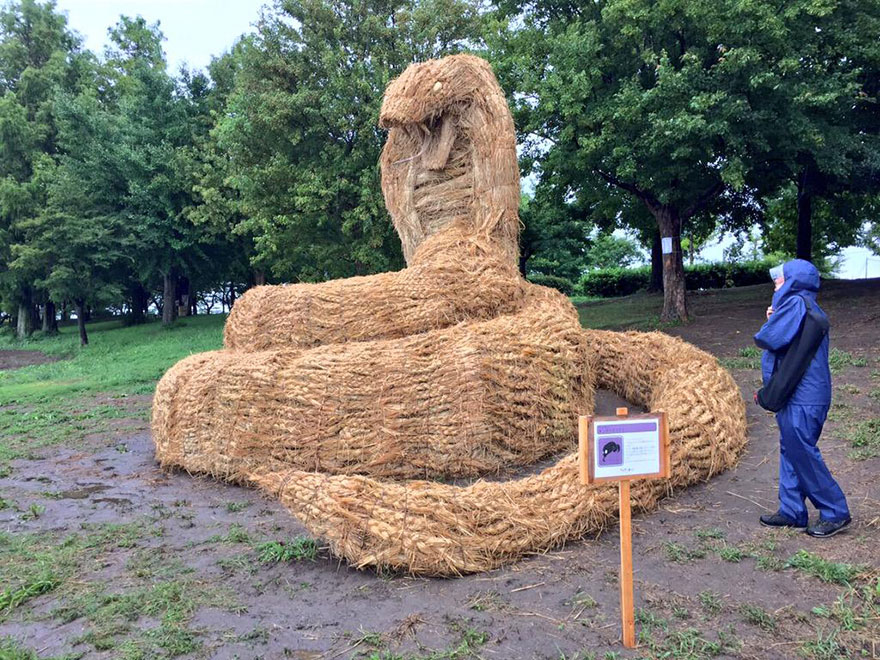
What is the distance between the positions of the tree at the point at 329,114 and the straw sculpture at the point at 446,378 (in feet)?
25.7

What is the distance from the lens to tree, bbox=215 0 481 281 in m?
13.6

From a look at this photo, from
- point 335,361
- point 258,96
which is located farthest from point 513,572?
point 258,96

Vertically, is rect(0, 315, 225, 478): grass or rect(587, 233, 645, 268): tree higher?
rect(587, 233, 645, 268): tree

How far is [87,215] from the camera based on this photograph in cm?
2191

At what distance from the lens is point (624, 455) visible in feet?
8.58

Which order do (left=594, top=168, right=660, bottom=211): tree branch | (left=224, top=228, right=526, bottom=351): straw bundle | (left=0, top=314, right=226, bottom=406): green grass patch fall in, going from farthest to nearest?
(left=594, top=168, right=660, bottom=211): tree branch
(left=0, top=314, right=226, bottom=406): green grass patch
(left=224, top=228, right=526, bottom=351): straw bundle

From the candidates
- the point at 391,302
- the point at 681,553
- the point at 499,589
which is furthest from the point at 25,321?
the point at 681,553

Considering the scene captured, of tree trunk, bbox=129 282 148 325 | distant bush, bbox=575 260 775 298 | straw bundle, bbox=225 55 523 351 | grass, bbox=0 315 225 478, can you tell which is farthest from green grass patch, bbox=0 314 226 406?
distant bush, bbox=575 260 775 298

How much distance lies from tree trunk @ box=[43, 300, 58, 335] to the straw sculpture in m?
27.4

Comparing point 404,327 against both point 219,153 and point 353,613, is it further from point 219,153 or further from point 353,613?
point 219,153

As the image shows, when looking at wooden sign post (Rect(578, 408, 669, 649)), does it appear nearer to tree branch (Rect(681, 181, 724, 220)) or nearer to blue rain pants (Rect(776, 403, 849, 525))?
blue rain pants (Rect(776, 403, 849, 525))

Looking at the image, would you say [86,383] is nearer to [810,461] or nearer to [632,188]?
[632,188]

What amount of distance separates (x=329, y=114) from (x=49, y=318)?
22442mm

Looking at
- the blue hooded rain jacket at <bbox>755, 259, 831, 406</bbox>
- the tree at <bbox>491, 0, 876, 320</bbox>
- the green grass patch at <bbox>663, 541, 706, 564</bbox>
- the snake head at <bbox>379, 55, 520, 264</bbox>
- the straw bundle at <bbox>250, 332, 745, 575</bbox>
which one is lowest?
the green grass patch at <bbox>663, 541, 706, 564</bbox>
